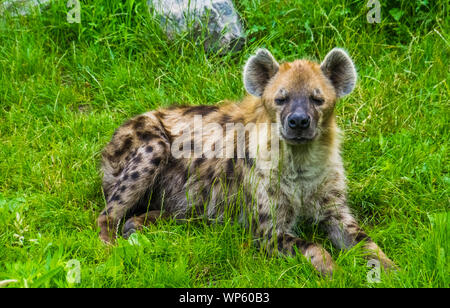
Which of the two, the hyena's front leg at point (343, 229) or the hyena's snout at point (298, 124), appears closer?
the hyena's snout at point (298, 124)

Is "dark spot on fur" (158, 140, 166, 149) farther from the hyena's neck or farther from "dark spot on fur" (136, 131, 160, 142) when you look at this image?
the hyena's neck

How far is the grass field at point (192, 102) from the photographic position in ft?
Result: 11.2

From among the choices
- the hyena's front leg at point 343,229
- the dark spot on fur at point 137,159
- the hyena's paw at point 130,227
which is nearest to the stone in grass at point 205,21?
the dark spot on fur at point 137,159

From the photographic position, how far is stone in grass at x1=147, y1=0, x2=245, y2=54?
5.45 m

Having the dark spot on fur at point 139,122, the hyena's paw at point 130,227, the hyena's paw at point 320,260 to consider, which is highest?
the dark spot on fur at point 139,122

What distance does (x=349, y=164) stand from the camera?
14.6 feet

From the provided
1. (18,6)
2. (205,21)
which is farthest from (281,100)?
(18,6)

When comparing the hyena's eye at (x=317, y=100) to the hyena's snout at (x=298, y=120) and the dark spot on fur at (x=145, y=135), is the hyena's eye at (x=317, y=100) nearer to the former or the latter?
the hyena's snout at (x=298, y=120)

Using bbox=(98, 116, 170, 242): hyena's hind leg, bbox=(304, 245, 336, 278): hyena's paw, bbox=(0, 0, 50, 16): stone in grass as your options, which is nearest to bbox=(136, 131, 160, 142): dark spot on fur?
bbox=(98, 116, 170, 242): hyena's hind leg

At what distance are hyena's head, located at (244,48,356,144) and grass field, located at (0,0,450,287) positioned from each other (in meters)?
0.63

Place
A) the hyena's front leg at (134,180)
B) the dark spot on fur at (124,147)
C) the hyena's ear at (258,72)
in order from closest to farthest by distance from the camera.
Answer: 1. the hyena's ear at (258,72)
2. the hyena's front leg at (134,180)
3. the dark spot on fur at (124,147)

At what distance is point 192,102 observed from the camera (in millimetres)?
5078

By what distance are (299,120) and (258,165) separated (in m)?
0.48
